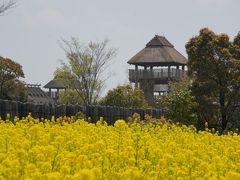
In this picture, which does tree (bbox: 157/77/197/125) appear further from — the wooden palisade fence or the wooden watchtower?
the wooden watchtower

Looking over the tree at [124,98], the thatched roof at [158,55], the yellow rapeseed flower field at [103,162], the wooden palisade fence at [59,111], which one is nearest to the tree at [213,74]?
the wooden palisade fence at [59,111]

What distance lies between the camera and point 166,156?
6809mm

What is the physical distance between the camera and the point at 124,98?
39.4 meters

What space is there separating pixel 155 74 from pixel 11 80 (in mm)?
11499

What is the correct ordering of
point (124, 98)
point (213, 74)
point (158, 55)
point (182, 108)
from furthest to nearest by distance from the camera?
1. point (158, 55)
2. point (124, 98)
3. point (213, 74)
4. point (182, 108)

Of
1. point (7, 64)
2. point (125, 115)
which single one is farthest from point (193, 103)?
point (7, 64)

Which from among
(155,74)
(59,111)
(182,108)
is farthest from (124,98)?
(59,111)

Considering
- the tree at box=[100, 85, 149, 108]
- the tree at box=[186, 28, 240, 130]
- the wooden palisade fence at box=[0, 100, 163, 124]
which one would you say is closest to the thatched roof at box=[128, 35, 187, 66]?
the tree at box=[100, 85, 149, 108]

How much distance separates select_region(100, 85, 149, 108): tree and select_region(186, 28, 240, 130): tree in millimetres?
10994

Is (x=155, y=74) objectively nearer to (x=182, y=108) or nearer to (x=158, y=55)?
(x=158, y=55)

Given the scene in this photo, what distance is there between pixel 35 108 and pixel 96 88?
30.0 metres

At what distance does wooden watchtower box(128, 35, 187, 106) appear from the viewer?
51.5 meters

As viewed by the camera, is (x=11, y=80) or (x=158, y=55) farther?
(x=158, y=55)

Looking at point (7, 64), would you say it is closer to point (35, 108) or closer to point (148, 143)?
point (35, 108)
